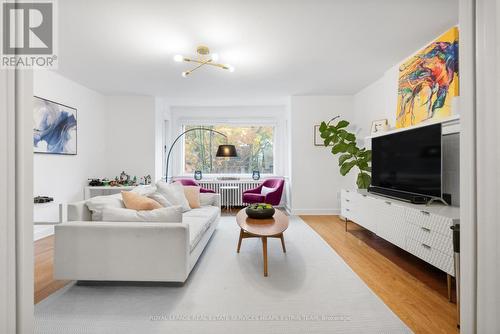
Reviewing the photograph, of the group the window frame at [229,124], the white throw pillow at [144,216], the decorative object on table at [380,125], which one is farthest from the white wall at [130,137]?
the decorative object on table at [380,125]

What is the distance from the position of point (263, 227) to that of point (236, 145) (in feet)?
14.1

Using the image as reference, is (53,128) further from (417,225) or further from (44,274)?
(417,225)

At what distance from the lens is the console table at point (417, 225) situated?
210 cm

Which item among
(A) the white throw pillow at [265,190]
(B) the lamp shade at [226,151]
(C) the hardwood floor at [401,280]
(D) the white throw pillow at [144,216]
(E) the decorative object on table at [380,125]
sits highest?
(E) the decorative object on table at [380,125]

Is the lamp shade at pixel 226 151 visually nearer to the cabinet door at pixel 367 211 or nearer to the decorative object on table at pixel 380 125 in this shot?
the decorative object on table at pixel 380 125

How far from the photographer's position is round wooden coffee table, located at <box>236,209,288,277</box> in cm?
253

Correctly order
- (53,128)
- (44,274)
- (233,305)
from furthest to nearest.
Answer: (53,128) → (44,274) → (233,305)

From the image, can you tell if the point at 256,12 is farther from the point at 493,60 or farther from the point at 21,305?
the point at 21,305

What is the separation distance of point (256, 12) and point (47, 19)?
2.02 m

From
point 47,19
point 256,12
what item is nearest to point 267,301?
point 256,12

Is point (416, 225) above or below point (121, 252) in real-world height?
above

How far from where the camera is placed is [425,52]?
322 cm

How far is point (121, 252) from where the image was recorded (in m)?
2.16

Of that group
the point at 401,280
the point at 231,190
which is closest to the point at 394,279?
the point at 401,280
